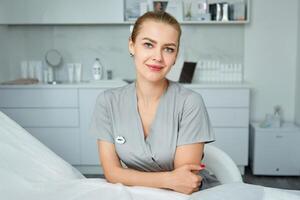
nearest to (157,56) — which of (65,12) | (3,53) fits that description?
(65,12)

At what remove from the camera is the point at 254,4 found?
3494 millimetres

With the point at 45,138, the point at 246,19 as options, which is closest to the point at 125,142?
the point at 45,138

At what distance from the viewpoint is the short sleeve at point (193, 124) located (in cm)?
118

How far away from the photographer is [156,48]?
1116 millimetres

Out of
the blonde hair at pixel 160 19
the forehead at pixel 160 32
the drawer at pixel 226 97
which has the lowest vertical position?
the drawer at pixel 226 97

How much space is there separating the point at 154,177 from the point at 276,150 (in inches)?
93.2

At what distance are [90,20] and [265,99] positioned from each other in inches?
73.9

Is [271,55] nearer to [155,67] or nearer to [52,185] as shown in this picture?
[155,67]

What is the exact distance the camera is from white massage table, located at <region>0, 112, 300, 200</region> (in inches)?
34.9

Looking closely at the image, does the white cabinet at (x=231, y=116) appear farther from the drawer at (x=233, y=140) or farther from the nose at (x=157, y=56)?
the nose at (x=157, y=56)

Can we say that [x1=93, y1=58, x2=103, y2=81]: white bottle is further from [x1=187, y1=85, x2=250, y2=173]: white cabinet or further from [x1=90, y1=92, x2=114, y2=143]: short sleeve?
[x1=90, y1=92, x2=114, y2=143]: short sleeve

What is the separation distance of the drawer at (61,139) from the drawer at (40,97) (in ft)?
0.77

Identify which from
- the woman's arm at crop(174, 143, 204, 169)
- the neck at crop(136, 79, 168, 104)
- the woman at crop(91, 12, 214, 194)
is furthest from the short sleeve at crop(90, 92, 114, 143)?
the woman's arm at crop(174, 143, 204, 169)

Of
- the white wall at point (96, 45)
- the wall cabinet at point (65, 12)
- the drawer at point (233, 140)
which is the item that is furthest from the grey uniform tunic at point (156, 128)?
the white wall at point (96, 45)
